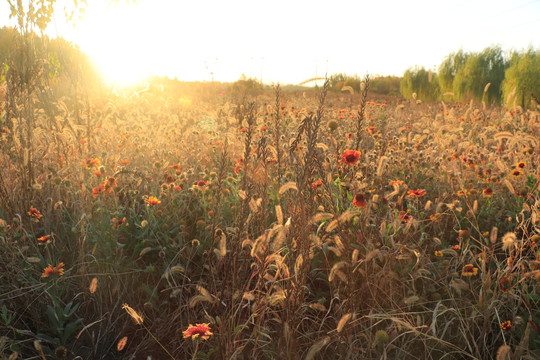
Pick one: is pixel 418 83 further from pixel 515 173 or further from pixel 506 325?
pixel 506 325

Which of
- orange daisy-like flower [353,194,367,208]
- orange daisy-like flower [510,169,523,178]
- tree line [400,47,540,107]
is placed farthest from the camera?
tree line [400,47,540,107]

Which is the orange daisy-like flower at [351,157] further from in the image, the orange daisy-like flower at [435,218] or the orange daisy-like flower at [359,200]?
the orange daisy-like flower at [435,218]

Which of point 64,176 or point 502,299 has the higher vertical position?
point 64,176

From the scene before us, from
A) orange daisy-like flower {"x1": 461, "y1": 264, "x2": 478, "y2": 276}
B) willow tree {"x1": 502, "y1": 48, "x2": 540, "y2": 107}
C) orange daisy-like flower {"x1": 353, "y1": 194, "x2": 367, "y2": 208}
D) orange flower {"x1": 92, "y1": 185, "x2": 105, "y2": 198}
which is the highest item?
willow tree {"x1": 502, "y1": 48, "x2": 540, "y2": 107}

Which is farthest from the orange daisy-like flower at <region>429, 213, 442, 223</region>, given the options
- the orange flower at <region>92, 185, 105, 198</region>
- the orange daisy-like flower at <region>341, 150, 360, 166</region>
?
the orange flower at <region>92, 185, 105, 198</region>

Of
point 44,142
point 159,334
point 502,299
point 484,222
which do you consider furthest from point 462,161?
point 44,142

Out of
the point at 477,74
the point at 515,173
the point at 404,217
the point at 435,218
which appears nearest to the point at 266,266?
the point at 404,217

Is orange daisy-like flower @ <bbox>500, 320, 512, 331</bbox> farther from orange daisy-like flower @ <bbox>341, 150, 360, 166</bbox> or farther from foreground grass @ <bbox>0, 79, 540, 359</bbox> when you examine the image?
orange daisy-like flower @ <bbox>341, 150, 360, 166</bbox>

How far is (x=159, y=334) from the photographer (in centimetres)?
184

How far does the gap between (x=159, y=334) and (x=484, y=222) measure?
7.65ft

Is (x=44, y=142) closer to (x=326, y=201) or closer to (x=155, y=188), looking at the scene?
(x=155, y=188)

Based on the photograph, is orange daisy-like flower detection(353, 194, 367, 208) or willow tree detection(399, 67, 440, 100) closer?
orange daisy-like flower detection(353, 194, 367, 208)

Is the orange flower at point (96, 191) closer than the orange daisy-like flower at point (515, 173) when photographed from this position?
Yes

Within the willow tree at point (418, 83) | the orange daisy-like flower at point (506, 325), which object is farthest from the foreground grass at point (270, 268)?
the willow tree at point (418, 83)
